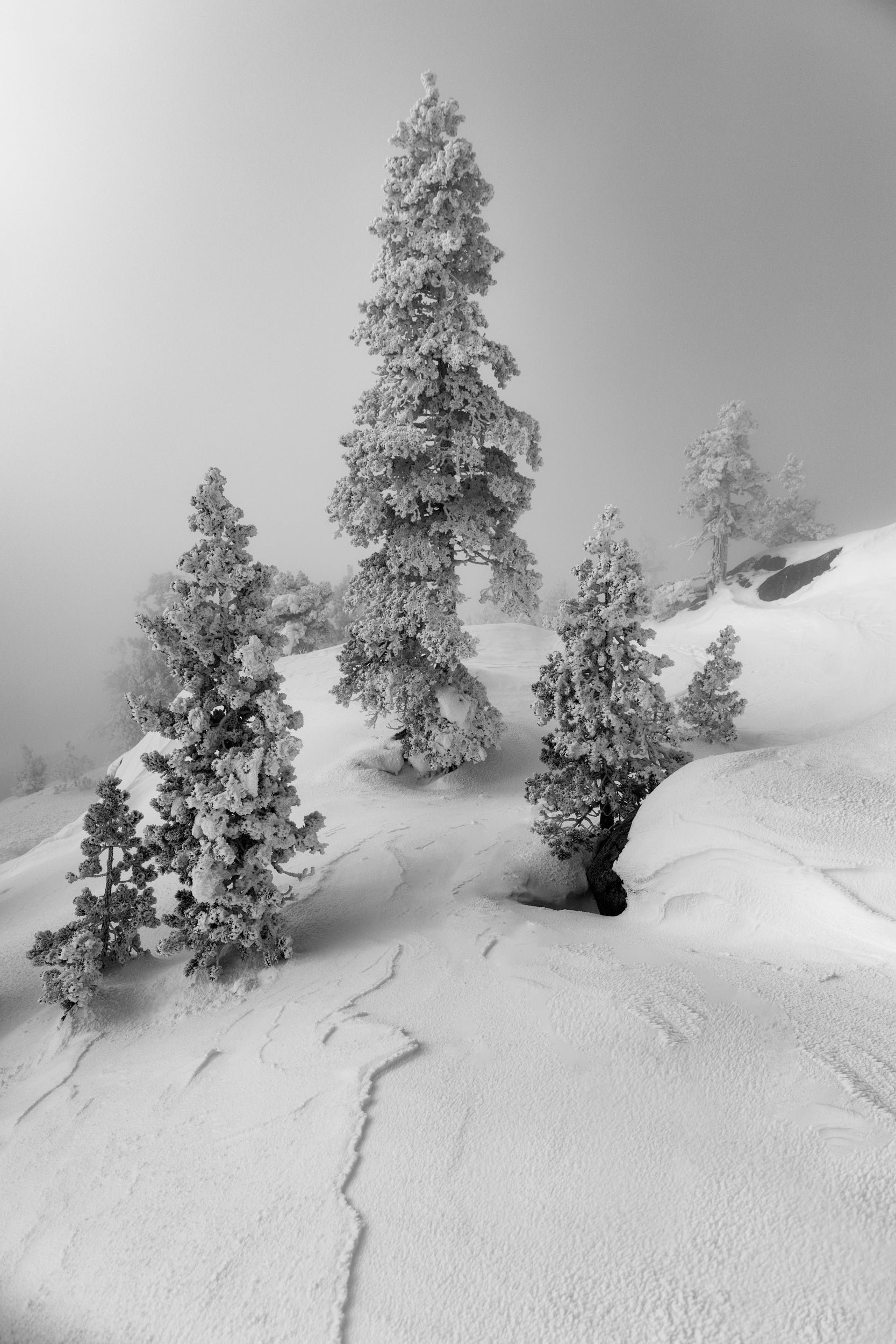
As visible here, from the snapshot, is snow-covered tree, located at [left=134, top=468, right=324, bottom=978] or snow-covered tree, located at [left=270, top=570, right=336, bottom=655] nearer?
snow-covered tree, located at [left=134, top=468, right=324, bottom=978]

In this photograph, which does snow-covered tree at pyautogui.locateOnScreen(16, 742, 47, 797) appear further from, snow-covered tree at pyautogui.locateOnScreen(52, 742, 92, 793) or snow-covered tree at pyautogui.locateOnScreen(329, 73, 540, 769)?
snow-covered tree at pyautogui.locateOnScreen(329, 73, 540, 769)

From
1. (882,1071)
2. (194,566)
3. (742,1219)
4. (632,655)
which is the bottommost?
(882,1071)

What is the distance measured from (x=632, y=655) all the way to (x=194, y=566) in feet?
24.1

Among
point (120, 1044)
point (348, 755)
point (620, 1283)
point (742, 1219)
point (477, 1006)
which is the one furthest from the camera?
point (348, 755)

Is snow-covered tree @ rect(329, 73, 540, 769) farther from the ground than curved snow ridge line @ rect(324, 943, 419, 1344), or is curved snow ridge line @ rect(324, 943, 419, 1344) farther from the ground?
snow-covered tree @ rect(329, 73, 540, 769)

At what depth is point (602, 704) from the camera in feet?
36.1

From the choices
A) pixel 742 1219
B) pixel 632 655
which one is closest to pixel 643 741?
pixel 632 655

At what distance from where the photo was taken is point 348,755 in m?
17.8

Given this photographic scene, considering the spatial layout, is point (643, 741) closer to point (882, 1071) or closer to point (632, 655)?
point (632, 655)

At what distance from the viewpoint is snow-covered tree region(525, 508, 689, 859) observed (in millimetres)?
10945

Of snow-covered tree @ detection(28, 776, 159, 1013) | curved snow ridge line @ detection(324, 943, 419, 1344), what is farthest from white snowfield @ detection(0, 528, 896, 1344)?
snow-covered tree @ detection(28, 776, 159, 1013)

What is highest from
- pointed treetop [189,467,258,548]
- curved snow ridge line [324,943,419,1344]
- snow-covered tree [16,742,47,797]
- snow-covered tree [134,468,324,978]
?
pointed treetop [189,467,258,548]

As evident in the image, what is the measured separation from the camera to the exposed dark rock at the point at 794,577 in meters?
32.0

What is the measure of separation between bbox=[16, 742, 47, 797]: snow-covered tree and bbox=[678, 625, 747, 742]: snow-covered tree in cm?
3555
